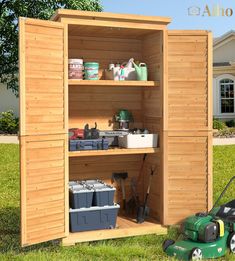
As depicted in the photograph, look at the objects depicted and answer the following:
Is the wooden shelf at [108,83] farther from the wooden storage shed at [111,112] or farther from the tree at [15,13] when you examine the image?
the tree at [15,13]

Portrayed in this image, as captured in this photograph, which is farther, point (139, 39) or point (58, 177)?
point (139, 39)

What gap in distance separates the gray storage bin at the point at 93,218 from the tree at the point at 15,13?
35.1 feet

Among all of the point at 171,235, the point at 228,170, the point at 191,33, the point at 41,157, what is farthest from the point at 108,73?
the point at 228,170

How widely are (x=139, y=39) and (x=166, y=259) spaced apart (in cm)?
279

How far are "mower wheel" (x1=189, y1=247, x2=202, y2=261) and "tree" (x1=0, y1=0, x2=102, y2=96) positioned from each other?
1175 cm

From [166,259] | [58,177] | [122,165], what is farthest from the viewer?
[122,165]

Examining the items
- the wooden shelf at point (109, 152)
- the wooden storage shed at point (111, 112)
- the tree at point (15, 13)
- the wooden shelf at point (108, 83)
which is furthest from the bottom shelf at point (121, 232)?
the tree at point (15, 13)

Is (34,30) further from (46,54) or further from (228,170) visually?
(228,170)

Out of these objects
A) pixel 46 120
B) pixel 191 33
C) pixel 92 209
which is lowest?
pixel 92 209

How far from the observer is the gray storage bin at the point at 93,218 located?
17.2 feet

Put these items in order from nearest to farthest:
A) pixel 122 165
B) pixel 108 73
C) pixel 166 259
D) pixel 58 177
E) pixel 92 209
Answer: pixel 166 259
pixel 58 177
pixel 92 209
pixel 108 73
pixel 122 165

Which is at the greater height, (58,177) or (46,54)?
(46,54)

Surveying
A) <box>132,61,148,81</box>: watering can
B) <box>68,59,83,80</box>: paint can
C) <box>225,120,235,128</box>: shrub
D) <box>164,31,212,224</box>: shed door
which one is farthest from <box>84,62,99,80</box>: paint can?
<box>225,120,235,128</box>: shrub

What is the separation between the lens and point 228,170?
9.95 m
